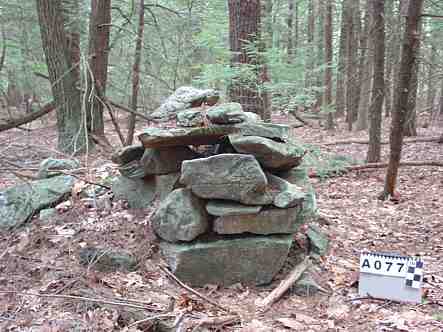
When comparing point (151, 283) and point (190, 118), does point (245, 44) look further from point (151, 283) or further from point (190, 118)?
point (151, 283)

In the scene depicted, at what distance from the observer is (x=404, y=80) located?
586cm

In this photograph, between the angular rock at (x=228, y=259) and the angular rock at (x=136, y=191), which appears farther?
the angular rock at (x=136, y=191)

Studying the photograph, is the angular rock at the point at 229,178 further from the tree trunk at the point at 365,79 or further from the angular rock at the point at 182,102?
the tree trunk at the point at 365,79

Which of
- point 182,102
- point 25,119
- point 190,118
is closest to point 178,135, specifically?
point 190,118

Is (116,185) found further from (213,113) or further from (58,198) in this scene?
(213,113)

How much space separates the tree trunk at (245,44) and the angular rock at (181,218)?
2726 millimetres

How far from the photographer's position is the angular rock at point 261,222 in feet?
12.5

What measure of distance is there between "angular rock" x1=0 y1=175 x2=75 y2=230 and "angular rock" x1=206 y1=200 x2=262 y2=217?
2.17 m

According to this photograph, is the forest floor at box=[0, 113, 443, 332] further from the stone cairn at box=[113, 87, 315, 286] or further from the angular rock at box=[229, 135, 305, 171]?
the angular rock at box=[229, 135, 305, 171]

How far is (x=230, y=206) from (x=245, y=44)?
126 inches

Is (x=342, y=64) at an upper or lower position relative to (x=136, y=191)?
upper

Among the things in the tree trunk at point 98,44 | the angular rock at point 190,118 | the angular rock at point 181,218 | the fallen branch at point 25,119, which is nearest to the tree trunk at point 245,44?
the angular rock at point 190,118

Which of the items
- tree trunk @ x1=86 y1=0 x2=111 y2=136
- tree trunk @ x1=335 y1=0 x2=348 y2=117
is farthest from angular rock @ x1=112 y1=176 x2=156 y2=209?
tree trunk @ x1=335 y1=0 x2=348 y2=117

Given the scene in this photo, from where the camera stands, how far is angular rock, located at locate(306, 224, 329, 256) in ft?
14.2
